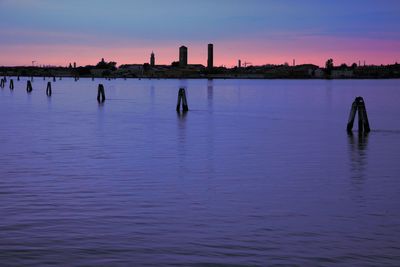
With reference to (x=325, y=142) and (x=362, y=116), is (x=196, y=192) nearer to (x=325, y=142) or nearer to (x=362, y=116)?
(x=325, y=142)

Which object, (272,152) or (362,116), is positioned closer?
(272,152)

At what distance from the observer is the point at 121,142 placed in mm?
30469

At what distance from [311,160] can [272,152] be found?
9.76 feet

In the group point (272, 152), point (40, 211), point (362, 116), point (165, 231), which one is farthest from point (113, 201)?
point (362, 116)

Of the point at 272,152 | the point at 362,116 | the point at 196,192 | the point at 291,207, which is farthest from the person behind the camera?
the point at 362,116

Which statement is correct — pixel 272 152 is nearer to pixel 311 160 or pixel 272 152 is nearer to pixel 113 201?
pixel 311 160

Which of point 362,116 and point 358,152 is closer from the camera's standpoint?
point 358,152

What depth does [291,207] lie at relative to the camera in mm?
14531

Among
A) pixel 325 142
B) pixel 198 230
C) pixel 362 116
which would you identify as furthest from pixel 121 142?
pixel 198 230

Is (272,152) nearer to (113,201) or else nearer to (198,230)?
(113,201)

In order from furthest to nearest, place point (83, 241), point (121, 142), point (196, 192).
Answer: point (121, 142) → point (196, 192) → point (83, 241)

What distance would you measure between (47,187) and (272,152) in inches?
470

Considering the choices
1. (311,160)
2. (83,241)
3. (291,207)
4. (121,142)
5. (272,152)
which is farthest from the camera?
(121,142)

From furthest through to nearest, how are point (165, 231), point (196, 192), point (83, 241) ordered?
point (196, 192) < point (165, 231) < point (83, 241)
